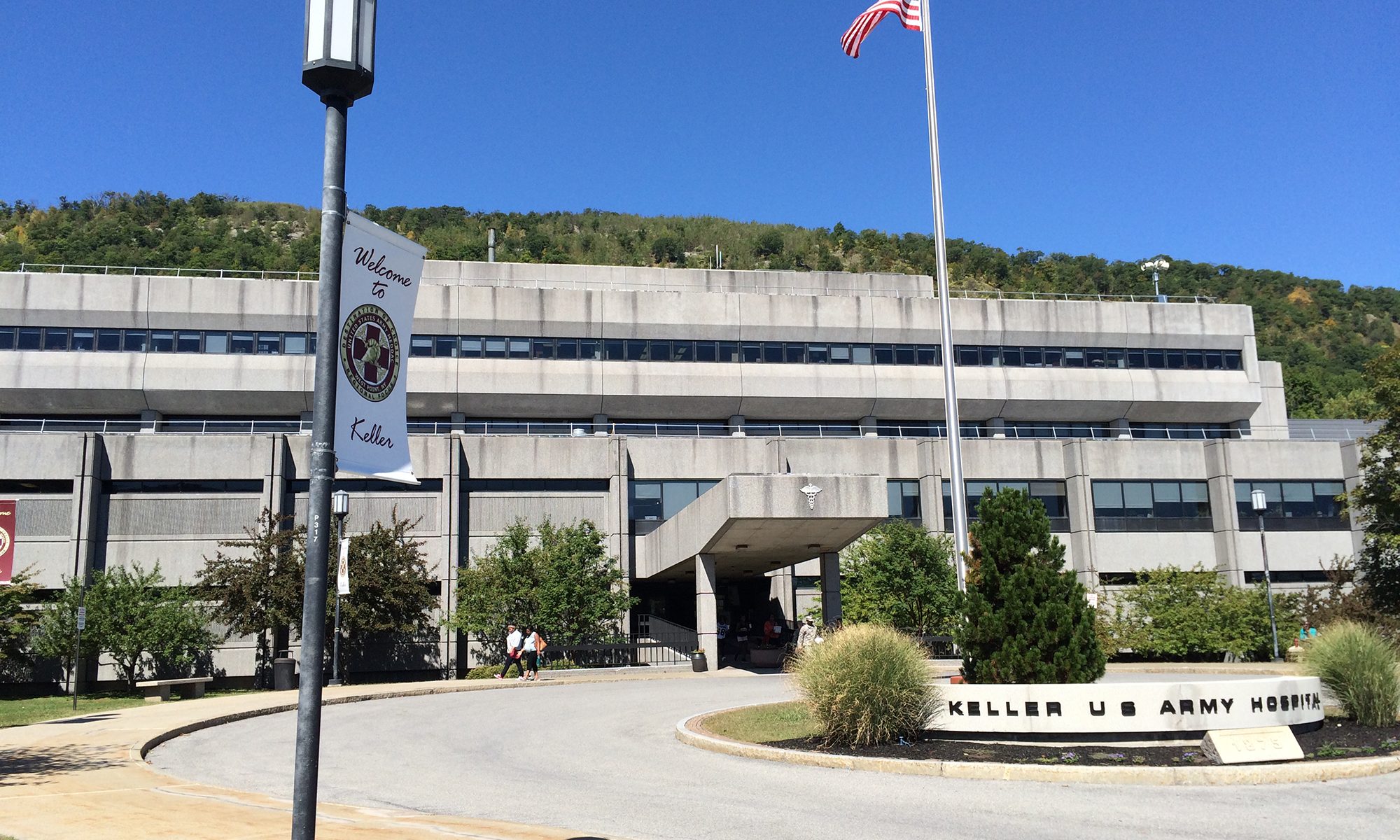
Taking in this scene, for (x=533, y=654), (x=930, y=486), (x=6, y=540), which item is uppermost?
(x=930, y=486)

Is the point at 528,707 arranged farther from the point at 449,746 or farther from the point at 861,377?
the point at 861,377

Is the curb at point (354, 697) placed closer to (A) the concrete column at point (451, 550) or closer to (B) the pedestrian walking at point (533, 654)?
(B) the pedestrian walking at point (533, 654)

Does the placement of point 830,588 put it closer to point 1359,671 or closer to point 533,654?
point 533,654

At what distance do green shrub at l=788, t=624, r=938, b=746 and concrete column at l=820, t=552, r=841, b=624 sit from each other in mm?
18850

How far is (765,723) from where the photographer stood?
1789 centimetres

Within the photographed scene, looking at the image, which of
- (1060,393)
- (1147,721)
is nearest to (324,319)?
(1147,721)

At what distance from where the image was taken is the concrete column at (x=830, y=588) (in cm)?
3388

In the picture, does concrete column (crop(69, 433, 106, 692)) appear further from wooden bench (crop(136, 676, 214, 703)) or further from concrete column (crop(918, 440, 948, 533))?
concrete column (crop(918, 440, 948, 533))

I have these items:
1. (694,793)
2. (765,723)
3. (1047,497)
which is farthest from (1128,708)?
(1047,497)

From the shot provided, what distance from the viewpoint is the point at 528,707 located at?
77.1ft

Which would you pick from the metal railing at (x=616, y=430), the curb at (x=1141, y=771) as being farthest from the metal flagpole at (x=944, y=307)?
the metal railing at (x=616, y=430)

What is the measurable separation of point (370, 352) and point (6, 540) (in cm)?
4090

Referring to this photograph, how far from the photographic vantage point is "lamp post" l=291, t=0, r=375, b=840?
19.1ft

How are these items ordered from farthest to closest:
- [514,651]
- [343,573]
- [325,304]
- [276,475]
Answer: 1. [276,475]
2. [514,651]
3. [343,573]
4. [325,304]
